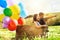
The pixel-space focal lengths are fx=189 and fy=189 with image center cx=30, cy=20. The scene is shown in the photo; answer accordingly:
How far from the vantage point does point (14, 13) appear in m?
2.48

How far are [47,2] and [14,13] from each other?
18.2 inches

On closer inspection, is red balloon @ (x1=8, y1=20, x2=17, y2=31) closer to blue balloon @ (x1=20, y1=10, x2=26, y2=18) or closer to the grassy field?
the grassy field

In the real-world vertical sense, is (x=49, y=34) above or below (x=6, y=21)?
below

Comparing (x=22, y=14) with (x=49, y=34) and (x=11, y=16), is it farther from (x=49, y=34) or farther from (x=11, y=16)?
(x=49, y=34)

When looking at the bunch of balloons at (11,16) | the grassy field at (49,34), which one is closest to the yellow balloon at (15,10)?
the bunch of balloons at (11,16)

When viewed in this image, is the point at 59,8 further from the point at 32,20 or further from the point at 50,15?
the point at 32,20

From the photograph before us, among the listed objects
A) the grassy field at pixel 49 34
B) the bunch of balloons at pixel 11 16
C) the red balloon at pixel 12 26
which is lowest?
the grassy field at pixel 49 34

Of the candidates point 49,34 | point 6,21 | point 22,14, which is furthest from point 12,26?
point 49,34

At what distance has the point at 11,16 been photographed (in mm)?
2492

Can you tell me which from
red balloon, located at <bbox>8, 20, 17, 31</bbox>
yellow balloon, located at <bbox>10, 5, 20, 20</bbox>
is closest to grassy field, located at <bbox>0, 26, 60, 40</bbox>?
red balloon, located at <bbox>8, 20, 17, 31</bbox>

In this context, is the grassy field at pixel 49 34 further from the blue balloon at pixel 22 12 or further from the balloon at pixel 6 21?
the blue balloon at pixel 22 12

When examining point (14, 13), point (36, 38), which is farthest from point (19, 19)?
point (36, 38)

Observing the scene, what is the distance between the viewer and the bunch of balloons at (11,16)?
2.48 metres

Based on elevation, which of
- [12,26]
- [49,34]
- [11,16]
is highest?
[11,16]
